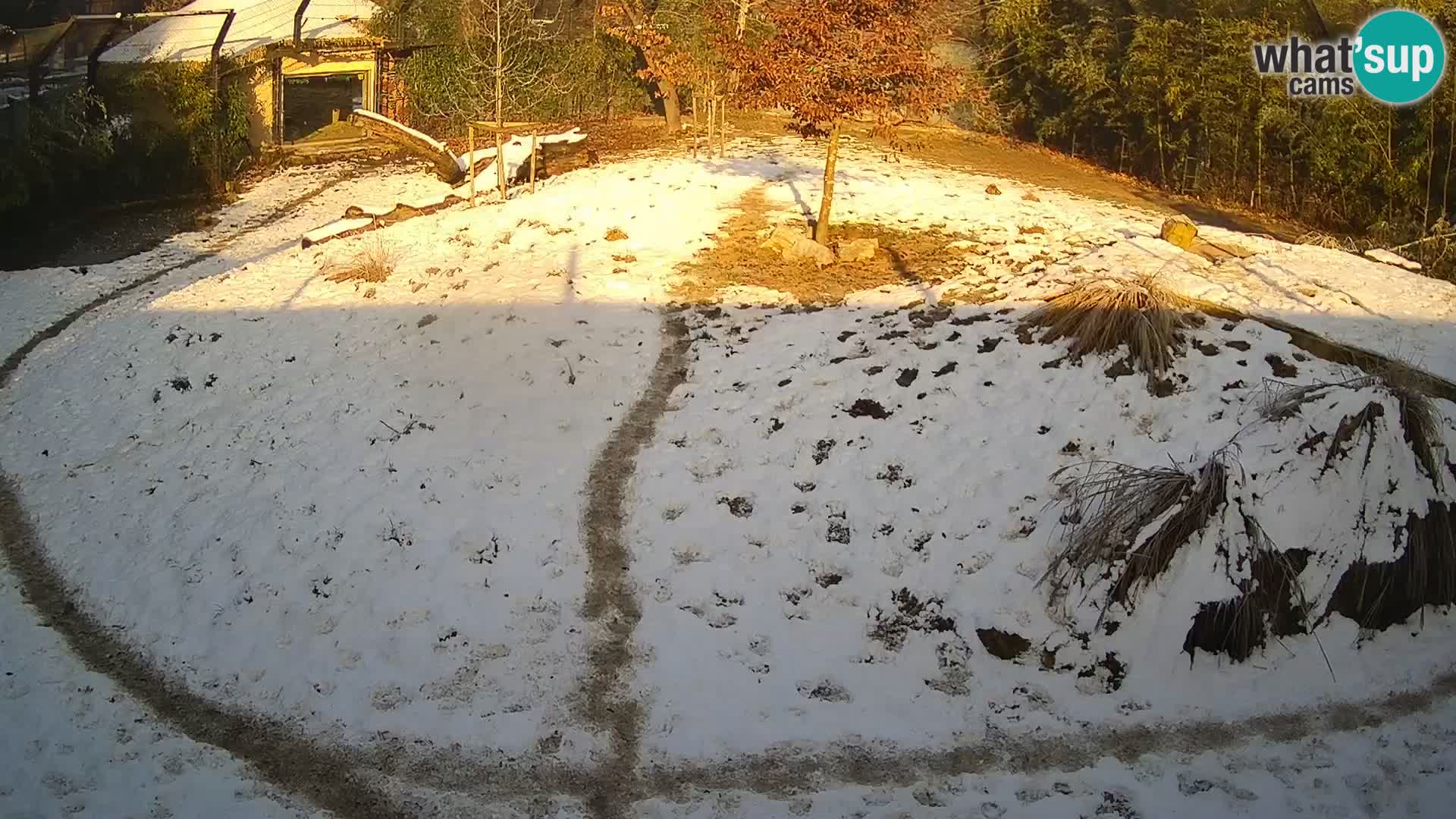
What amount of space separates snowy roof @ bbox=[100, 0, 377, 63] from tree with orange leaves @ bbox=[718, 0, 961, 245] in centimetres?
1235

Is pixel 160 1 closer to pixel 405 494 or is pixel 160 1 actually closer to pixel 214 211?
pixel 214 211

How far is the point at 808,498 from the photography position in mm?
9391

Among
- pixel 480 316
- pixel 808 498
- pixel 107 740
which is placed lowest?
pixel 107 740

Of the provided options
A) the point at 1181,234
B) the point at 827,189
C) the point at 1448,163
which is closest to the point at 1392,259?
the point at 1181,234

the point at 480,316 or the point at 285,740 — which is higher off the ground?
the point at 480,316

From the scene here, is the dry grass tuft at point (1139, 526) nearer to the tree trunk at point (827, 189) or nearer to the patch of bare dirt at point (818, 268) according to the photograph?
the patch of bare dirt at point (818, 268)

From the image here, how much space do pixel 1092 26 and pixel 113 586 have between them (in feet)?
57.2

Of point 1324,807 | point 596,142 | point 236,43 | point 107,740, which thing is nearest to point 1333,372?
point 1324,807

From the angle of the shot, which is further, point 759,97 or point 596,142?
point 596,142

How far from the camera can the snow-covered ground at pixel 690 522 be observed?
7156 millimetres

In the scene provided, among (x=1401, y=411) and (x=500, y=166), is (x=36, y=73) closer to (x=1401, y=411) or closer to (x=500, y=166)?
(x=500, y=166)

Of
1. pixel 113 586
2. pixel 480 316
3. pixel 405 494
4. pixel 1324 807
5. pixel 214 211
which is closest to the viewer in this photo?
pixel 1324 807

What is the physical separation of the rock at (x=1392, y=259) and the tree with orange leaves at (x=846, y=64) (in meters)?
4.97

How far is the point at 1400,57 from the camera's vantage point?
15273mm
